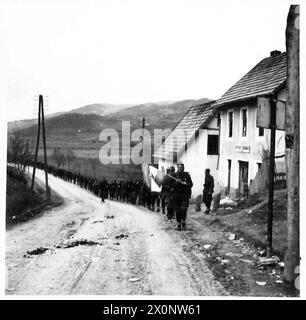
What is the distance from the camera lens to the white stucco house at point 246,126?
40.3 feet

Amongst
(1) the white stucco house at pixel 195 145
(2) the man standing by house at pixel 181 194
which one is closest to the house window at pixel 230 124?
(1) the white stucco house at pixel 195 145

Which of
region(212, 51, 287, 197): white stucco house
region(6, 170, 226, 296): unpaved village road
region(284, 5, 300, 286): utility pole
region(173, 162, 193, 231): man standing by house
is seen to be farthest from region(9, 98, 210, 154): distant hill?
region(284, 5, 300, 286): utility pole

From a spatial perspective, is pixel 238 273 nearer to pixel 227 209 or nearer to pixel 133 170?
pixel 227 209

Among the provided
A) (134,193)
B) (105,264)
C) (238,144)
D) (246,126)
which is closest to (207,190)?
(238,144)

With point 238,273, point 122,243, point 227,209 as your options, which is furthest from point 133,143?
point 238,273

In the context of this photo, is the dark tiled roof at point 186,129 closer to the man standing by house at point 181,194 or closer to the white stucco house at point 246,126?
the white stucco house at point 246,126

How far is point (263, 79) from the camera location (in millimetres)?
13156

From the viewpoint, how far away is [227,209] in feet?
35.5

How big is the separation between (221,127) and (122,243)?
371 inches

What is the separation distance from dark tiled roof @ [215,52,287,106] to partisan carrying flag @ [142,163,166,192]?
4258 millimetres

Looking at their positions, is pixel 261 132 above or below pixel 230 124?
below

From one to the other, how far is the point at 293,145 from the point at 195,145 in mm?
8624

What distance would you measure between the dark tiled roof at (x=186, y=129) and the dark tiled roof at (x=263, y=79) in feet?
4.73

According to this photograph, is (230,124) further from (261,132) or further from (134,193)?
(134,193)
